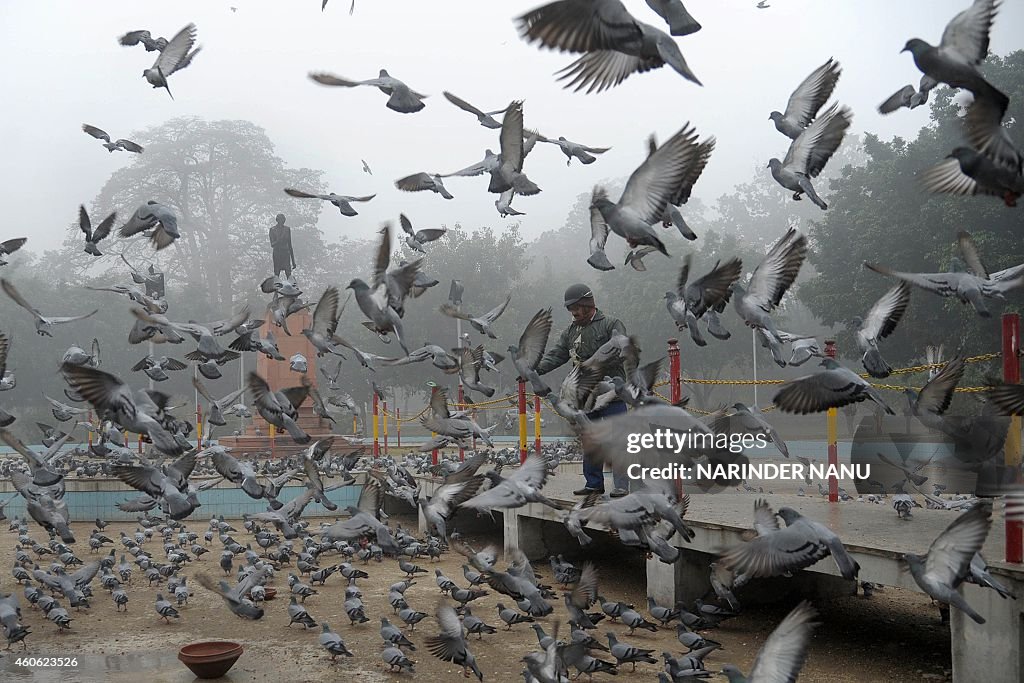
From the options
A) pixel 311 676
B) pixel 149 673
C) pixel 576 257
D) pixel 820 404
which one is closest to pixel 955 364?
pixel 820 404

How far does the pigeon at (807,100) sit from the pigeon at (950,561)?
86.0 inches

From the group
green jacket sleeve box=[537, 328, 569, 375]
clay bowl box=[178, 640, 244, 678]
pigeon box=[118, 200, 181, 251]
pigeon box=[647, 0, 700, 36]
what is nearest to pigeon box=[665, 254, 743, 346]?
pigeon box=[647, 0, 700, 36]

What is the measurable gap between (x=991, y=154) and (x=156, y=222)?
545cm

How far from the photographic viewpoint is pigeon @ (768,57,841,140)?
4605 mm

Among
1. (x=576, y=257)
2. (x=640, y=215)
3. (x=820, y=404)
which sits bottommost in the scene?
(x=820, y=404)

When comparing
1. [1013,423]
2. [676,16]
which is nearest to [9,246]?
[676,16]

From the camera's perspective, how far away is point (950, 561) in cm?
374

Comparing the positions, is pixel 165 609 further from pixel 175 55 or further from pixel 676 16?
pixel 676 16

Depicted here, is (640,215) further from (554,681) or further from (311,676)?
(311,676)

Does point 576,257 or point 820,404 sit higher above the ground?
point 576,257

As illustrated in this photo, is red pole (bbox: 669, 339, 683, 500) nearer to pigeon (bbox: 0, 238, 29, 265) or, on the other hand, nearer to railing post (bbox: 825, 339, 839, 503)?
railing post (bbox: 825, 339, 839, 503)

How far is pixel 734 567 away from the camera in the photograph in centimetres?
381

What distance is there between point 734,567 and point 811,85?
272 cm

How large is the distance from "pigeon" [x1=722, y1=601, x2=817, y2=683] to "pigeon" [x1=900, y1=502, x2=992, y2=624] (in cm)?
58
